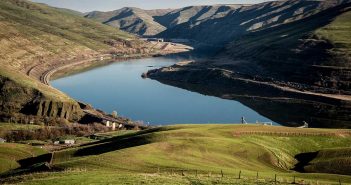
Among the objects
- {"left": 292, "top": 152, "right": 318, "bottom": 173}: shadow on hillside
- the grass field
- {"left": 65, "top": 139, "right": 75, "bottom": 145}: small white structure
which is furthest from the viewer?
{"left": 65, "top": 139, "right": 75, "bottom": 145}: small white structure

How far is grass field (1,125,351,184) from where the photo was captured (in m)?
44.5

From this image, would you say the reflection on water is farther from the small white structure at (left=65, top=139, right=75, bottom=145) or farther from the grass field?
the grass field

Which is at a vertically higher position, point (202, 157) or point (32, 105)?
point (32, 105)

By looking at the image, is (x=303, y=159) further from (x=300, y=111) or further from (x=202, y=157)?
(x=300, y=111)

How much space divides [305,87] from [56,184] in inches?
6328

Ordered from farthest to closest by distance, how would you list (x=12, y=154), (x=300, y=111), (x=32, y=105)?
(x=300, y=111)
(x=32, y=105)
(x=12, y=154)

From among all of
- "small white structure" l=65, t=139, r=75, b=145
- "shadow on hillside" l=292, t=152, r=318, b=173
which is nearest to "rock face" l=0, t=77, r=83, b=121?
"small white structure" l=65, t=139, r=75, b=145

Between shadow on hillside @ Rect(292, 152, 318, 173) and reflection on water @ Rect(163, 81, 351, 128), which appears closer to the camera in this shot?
shadow on hillside @ Rect(292, 152, 318, 173)

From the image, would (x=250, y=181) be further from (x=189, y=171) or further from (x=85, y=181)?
(x=85, y=181)

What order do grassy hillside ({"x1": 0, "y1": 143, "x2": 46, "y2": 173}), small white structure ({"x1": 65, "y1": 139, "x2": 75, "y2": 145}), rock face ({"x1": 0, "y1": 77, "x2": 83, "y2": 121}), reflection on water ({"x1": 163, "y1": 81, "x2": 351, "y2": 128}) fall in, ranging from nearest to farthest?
grassy hillside ({"x1": 0, "y1": 143, "x2": 46, "y2": 173})
small white structure ({"x1": 65, "y1": 139, "x2": 75, "y2": 145})
reflection on water ({"x1": 163, "y1": 81, "x2": 351, "y2": 128})
rock face ({"x1": 0, "y1": 77, "x2": 83, "y2": 121})

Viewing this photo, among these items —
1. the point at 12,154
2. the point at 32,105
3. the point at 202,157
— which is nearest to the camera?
the point at 202,157

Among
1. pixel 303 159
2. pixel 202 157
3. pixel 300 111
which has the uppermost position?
pixel 300 111

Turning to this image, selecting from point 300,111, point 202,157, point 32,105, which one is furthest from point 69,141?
point 300,111

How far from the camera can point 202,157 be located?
57.0 meters
